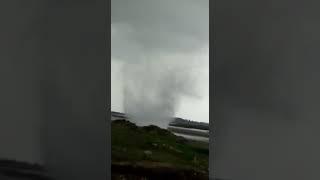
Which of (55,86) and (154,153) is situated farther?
(55,86)

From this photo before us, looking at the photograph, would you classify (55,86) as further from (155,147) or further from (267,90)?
(267,90)

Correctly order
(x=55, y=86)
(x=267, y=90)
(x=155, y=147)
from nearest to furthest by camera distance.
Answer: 1. (x=267, y=90)
2. (x=155, y=147)
3. (x=55, y=86)

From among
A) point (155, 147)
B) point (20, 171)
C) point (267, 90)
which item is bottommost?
point (20, 171)

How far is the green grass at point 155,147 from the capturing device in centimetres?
164

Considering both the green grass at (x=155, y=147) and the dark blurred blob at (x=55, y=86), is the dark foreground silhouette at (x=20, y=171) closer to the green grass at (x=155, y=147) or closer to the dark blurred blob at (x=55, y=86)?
the dark blurred blob at (x=55, y=86)

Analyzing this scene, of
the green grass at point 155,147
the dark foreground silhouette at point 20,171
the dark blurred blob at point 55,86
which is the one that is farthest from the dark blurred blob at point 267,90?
the dark foreground silhouette at point 20,171

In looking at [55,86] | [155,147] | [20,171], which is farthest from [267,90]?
[20,171]

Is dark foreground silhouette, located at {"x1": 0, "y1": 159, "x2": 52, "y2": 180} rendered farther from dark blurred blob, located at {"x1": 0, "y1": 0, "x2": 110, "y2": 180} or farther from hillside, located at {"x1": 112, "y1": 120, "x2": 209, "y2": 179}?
hillside, located at {"x1": 112, "y1": 120, "x2": 209, "y2": 179}

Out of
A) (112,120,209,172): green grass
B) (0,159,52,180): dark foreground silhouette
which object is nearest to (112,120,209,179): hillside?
(112,120,209,172): green grass

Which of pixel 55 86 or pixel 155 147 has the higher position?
pixel 55 86

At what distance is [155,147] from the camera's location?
1.70 meters

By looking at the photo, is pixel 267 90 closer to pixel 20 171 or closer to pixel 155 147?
pixel 155 147

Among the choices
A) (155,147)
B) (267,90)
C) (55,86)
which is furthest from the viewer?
(55,86)

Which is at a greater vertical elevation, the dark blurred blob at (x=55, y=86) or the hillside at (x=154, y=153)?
the dark blurred blob at (x=55, y=86)
